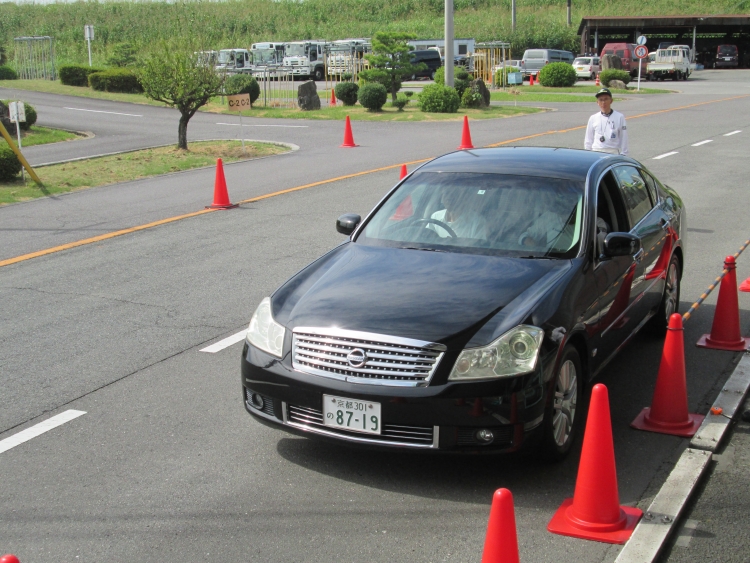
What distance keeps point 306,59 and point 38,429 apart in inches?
2102

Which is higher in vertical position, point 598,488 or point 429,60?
point 429,60

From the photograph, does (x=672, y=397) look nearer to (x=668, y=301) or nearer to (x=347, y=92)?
(x=668, y=301)

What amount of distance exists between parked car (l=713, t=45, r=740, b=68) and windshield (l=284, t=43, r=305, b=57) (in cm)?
3552

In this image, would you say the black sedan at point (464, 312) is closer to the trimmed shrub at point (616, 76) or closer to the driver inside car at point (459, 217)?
the driver inside car at point (459, 217)

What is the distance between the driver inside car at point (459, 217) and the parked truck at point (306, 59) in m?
52.0

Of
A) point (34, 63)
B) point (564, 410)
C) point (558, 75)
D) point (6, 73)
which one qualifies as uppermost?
point (34, 63)

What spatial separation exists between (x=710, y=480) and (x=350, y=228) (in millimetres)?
2994

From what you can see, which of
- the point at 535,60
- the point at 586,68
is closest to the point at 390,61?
the point at 586,68

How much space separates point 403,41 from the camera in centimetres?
3591

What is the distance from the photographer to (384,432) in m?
4.73

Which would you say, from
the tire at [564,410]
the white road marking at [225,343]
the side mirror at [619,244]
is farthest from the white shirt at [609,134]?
the tire at [564,410]

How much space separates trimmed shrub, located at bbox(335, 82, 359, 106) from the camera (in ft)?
115

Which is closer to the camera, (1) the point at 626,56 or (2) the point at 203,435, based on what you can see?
(2) the point at 203,435

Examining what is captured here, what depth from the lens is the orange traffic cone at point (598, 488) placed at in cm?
433
